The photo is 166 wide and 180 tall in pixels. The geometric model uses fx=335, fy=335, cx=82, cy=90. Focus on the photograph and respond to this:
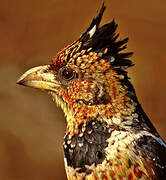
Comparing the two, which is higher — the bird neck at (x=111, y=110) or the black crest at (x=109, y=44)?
the black crest at (x=109, y=44)

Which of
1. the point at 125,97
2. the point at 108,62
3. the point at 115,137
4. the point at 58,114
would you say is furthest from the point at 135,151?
the point at 58,114

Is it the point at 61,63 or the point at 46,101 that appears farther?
the point at 46,101

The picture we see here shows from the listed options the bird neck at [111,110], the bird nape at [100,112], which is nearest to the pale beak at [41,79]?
the bird nape at [100,112]

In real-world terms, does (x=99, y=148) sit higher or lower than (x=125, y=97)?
lower

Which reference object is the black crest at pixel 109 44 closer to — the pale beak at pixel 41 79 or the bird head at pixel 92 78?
the bird head at pixel 92 78

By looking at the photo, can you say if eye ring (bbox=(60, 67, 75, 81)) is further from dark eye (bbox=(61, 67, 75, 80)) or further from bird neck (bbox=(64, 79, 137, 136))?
bird neck (bbox=(64, 79, 137, 136))

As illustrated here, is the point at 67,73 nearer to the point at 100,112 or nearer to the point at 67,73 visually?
the point at 67,73

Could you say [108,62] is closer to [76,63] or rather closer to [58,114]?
[76,63]
